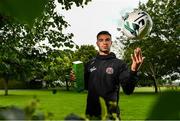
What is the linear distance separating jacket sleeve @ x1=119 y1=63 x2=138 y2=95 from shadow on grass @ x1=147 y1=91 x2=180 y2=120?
5.54 meters

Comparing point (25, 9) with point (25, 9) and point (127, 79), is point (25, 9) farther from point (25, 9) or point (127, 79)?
point (127, 79)

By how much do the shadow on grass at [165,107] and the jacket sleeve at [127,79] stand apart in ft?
18.2

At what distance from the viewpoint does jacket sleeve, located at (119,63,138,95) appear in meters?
6.16

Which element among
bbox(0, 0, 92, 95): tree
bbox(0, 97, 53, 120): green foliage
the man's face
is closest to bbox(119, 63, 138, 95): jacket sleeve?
the man's face

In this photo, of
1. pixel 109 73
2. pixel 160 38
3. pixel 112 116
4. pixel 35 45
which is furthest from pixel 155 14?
pixel 112 116

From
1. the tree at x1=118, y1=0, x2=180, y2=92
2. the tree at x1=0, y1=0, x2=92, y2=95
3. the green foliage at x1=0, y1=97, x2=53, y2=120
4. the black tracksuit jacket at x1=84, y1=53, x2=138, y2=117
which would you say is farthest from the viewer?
the tree at x1=118, y1=0, x2=180, y2=92

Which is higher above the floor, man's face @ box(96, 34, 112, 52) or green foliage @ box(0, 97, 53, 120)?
man's face @ box(96, 34, 112, 52)

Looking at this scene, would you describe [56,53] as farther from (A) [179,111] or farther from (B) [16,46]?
(A) [179,111]

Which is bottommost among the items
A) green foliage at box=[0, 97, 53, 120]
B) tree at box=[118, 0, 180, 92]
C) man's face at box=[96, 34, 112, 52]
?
green foliage at box=[0, 97, 53, 120]

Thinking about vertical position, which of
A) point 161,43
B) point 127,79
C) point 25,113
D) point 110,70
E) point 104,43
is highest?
point 161,43

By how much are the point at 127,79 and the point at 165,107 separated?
18.9ft

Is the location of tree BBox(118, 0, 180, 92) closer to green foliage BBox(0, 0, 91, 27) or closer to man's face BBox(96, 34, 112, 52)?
man's face BBox(96, 34, 112, 52)

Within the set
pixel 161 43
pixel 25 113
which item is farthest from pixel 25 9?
pixel 161 43

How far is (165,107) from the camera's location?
51 cm
